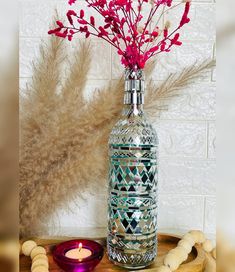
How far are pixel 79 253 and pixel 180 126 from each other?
395 millimetres

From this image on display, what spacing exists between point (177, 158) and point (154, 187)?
0.70 ft

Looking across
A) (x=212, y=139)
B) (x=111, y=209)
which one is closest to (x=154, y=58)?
(x=212, y=139)

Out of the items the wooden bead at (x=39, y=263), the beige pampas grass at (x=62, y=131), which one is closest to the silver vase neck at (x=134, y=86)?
the beige pampas grass at (x=62, y=131)

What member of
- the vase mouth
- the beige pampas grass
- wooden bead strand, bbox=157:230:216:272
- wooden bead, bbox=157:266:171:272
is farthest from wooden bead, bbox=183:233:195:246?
the vase mouth

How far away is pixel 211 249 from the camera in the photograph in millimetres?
670

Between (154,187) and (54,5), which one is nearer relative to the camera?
(154,187)

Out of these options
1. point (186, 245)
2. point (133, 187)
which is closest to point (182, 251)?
point (186, 245)

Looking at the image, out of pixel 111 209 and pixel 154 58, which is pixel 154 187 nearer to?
pixel 111 209

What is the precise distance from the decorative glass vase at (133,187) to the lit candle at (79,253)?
0.05m

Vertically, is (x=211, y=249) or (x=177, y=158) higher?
(x=177, y=158)

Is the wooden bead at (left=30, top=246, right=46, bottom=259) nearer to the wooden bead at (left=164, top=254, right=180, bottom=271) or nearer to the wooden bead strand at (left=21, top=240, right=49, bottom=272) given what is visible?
the wooden bead strand at (left=21, top=240, right=49, bottom=272)

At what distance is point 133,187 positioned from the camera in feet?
1.92

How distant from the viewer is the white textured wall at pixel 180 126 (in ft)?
2.55

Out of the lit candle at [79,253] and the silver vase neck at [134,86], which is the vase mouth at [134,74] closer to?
the silver vase neck at [134,86]
